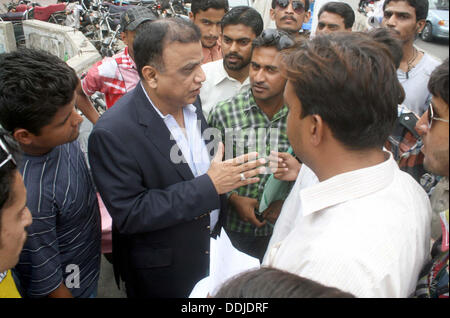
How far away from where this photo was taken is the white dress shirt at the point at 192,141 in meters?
1.98

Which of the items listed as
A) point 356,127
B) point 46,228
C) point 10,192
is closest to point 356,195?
point 356,127

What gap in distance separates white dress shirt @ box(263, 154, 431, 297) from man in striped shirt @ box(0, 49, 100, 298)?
1.03m

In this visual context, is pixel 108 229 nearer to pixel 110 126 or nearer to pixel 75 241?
pixel 75 241

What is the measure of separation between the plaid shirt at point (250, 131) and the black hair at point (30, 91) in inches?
39.0

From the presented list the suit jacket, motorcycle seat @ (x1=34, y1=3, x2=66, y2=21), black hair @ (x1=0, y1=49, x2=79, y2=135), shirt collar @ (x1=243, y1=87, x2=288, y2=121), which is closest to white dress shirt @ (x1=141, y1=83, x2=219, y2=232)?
the suit jacket

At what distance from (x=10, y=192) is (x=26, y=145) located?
0.47 m

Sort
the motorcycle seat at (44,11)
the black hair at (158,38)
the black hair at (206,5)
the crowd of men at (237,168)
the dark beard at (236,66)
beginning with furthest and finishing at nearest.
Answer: the motorcycle seat at (44,11)
the black hair at (206,5)
the dark beard at (236,66)
the black hair at (158,38)
the crowd of men at (237,168)

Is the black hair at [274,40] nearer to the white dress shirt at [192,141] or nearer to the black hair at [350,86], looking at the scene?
the white dress shirt at [192,141]

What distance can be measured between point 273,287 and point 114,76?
2832 mm

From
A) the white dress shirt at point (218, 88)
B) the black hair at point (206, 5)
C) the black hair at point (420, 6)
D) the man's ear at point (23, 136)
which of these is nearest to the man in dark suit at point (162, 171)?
the man's ear at point (23, 136)

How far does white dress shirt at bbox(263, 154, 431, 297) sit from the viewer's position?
0.97m

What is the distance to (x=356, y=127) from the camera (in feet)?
3.95

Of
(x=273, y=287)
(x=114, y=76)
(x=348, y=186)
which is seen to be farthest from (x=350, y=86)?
(x=114, y=76)

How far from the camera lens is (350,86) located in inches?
45.6
